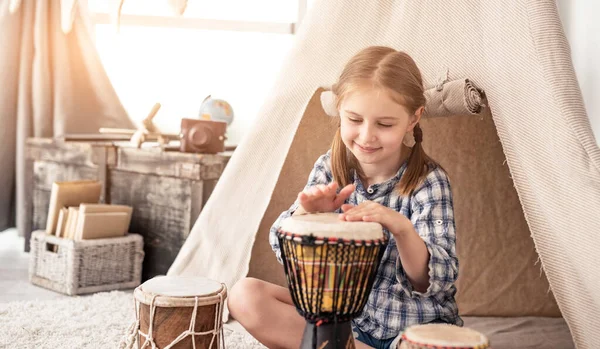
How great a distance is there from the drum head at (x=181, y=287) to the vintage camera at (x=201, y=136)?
1053mm

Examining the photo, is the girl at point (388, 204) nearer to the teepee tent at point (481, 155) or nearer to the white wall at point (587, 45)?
the teepee tent at point (481, 155)

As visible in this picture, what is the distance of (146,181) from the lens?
2.68 metres

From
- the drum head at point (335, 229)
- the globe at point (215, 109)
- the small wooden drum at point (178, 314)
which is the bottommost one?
the small wooden drum at point (178, 314)

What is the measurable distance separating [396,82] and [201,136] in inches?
47.5

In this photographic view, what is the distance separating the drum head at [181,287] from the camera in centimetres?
146

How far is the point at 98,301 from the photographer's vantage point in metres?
2.31

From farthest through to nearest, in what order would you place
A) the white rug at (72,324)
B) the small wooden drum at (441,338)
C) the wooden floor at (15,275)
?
1. the wooden floor at (15,275)
2. the white rug at (72,324)
3. the small wooden drum at (441,338)

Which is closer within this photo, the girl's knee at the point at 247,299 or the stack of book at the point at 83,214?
the girl's knee at the point at 247,299

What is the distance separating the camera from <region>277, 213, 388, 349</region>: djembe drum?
1270 mm

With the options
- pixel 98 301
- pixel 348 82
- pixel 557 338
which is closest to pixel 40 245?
pixel 98 301

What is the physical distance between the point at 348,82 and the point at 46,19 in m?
2.32

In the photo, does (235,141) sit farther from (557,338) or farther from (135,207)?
(557,338)

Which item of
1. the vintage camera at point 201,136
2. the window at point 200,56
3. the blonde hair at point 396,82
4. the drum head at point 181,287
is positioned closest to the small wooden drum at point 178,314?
the drum head at point 181,287

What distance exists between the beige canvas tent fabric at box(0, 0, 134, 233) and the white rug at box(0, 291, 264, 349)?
1.35m
